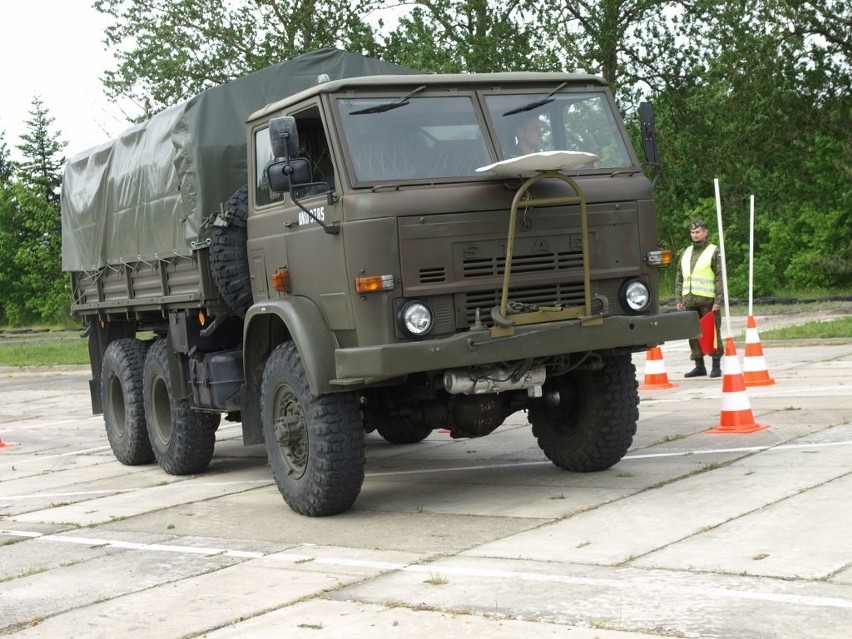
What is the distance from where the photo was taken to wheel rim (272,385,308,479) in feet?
29.3

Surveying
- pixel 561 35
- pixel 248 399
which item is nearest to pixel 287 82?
pixel 248 399

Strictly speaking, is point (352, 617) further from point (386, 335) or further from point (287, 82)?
point (287, 82)

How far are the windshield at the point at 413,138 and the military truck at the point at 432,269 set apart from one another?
1 centimetres

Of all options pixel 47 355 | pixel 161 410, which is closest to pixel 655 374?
pixel 161 410

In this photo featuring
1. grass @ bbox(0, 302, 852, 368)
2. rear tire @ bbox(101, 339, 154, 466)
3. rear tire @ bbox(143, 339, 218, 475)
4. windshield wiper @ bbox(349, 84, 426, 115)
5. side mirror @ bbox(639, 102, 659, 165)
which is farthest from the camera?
grass @ bbox(0, 302, 852, 368)

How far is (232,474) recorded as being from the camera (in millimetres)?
11672

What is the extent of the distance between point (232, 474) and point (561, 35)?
27585mm

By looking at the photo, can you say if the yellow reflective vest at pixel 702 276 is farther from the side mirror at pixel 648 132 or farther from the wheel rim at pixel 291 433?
the wheel rim at pixel 291 433

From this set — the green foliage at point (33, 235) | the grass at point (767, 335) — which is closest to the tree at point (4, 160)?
the green foliage at point (33, 235)

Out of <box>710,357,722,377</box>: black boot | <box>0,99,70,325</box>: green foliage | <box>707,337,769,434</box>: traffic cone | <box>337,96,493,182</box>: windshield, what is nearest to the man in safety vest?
<box>710,357,722,377</box>: black boot

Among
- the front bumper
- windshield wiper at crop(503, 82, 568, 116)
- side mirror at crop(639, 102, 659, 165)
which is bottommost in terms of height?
the front bumper

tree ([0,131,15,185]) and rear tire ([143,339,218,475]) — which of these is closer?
rear tire ([143,339,218,475])

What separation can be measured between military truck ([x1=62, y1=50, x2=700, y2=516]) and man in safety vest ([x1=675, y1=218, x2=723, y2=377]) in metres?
6.32

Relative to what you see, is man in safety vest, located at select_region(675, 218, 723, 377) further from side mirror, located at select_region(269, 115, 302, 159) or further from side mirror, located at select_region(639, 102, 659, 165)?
side mirror, located at select_region(269, 115, 302, 159)
